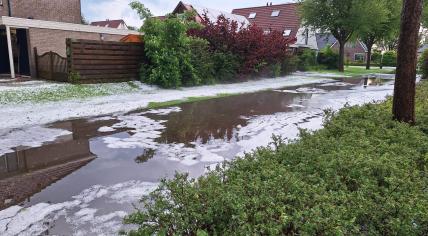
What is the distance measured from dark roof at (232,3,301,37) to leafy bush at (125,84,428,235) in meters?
34.2

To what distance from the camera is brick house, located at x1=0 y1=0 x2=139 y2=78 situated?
582 inches

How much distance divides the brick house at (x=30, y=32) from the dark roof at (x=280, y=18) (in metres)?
22.6

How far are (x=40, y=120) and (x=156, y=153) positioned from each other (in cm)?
378

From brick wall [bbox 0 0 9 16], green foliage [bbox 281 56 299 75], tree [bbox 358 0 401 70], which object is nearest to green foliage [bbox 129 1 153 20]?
brick wall [bbox 0 0 9 16]

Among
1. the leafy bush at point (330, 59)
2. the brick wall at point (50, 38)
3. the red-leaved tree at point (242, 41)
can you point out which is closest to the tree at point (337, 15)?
the leafy bush at point (330, 59)

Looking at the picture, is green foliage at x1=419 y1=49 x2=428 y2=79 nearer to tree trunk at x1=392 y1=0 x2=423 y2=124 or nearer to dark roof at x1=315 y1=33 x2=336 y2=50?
dark roof at x1=315 y1=33 x2=336 y2=50

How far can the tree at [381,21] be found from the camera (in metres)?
27.0

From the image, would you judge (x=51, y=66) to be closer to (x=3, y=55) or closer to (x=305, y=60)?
(x=3, y=55)

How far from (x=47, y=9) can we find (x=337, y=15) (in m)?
20.4

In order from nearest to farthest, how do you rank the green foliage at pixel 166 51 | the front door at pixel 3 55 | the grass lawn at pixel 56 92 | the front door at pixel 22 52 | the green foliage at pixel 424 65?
the grass lawn at pixel 56 92 → the green foliage at pixel 166 51 → the front door at pixel 22 52 → the front door at pixel 3 55 → the green foliage at pixel 424 65

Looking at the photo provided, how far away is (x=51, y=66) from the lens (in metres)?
14.3

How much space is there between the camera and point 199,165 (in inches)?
209

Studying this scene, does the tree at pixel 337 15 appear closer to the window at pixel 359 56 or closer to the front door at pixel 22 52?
the front door at pixel 22 52

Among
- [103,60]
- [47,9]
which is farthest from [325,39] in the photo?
[103,60]
